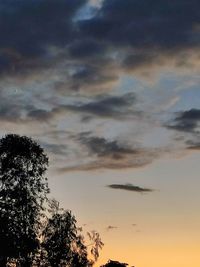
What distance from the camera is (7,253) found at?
2970 inches

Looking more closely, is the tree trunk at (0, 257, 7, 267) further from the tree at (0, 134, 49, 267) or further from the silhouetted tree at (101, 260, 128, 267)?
the silhouetted tree at (101, 260, 128, 267)

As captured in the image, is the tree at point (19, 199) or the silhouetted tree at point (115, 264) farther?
the silhouetted tree at point (115, 264)

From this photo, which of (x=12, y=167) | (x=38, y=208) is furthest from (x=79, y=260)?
(x=12, y=167)

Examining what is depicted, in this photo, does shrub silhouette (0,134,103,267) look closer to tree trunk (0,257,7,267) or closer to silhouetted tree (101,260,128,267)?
tree trunk (0,257,7,267)

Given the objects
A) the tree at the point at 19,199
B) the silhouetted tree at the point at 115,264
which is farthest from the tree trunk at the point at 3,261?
the silhouetted tree at the point at 115,264

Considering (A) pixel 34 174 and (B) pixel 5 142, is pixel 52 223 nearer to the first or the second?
(A) pixel 34 174

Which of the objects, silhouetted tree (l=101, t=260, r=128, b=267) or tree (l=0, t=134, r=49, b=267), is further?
silhouetted tree (l=101, t=260, r=128, b=267)

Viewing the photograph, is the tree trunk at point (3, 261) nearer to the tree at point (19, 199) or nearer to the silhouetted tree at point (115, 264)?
the tree at point (19, 199)

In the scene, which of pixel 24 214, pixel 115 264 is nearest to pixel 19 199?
pixel 24 214

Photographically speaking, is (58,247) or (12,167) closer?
(12,167)

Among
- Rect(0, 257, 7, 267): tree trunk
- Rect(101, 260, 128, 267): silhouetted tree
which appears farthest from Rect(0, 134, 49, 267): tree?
Rect(101, 260, 128, 267): silhouetted tree

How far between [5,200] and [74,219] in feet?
41.5

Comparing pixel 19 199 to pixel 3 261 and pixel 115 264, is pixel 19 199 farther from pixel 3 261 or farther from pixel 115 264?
pixel 115 264

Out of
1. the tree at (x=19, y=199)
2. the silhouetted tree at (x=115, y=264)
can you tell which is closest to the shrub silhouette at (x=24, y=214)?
the tree at (x=19, y=199)
